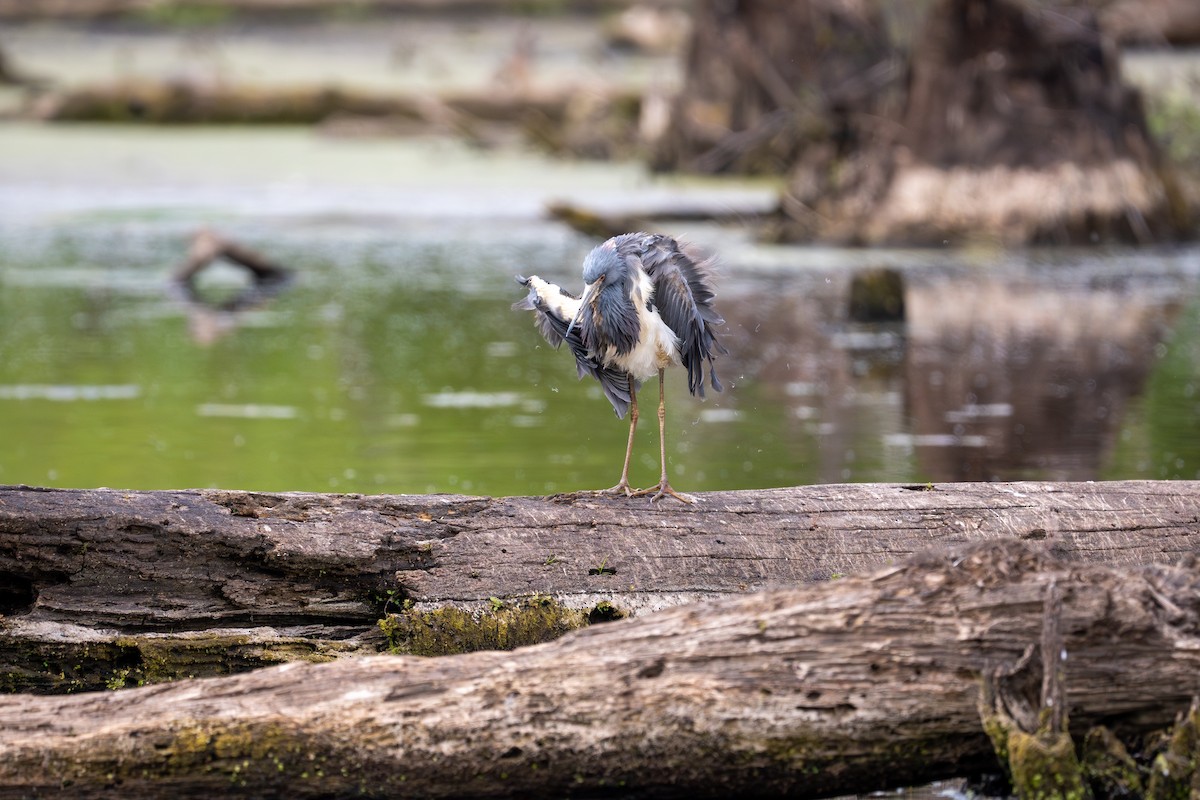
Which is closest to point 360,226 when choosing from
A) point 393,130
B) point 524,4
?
point 393,130

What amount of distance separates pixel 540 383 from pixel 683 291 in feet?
17.1

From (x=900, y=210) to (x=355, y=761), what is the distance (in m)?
12.7

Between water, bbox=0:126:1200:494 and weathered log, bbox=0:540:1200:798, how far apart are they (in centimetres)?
364

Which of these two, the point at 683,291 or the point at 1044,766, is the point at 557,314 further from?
the point at 1044,766

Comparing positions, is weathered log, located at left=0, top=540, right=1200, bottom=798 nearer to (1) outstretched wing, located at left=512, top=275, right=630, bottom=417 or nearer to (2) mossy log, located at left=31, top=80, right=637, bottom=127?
(1) outstretched wing, located at left=512, top=275, right=630, bottom=417

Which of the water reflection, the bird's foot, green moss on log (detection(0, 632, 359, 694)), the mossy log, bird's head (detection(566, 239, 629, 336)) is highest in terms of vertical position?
the mossy log

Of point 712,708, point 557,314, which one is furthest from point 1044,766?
point 557,314

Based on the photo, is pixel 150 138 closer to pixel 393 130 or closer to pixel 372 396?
pixel 393 130

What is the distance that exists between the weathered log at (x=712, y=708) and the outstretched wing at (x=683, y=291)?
53.9 inches

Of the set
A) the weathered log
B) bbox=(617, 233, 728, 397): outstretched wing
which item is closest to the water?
bbox=(617, 233, 728, 397): outstretched wing

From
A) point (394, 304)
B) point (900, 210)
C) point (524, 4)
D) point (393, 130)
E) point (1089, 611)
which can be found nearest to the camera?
point (1089, 611)

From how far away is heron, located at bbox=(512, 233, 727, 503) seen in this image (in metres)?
4.80

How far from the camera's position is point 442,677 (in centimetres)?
370

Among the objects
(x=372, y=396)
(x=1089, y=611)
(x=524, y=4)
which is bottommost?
(x=372, y=396)
